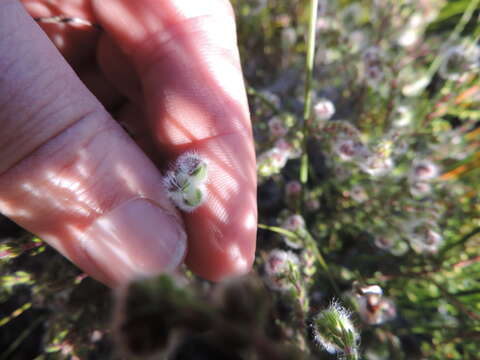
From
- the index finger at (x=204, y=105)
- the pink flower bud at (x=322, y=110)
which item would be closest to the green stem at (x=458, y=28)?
the pink flower bud at (x=322, y=110)

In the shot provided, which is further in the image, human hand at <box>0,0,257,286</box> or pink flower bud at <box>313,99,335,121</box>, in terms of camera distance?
pink flower bud at <box>313,99,335,121</box>

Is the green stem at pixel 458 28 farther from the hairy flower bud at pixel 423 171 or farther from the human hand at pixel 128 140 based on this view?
the human hand at pixel 128 140

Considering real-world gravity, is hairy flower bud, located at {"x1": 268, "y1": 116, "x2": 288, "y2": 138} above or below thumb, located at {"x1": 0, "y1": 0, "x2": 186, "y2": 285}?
below

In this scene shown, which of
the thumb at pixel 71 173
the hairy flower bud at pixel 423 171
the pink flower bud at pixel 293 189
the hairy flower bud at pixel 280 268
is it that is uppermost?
the thumb at pixel 71 173

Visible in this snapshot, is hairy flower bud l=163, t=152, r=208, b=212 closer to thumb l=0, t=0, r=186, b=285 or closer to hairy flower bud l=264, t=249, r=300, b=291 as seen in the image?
thumb l=0, t=0, r=186, b=285

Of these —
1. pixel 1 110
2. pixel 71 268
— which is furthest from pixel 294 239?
pixel 1 110

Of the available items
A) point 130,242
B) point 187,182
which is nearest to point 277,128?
point 187,182

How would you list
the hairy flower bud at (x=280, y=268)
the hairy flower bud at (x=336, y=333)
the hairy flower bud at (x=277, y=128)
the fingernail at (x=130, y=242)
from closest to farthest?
the hairy flower bud at (x=336, y=333), the fingernail at (x=130, y=242), the hairy flower bud at (x=280, y=268), the hairy flower bud at (x=277, y=128)

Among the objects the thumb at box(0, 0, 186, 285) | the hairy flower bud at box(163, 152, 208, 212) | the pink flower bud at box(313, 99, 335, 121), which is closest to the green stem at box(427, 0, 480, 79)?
the pink flower bud at box(313, 99, 335, 121)
